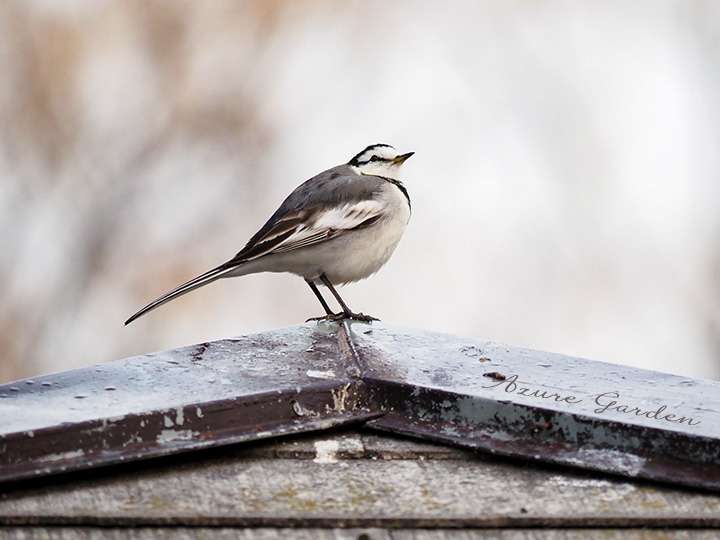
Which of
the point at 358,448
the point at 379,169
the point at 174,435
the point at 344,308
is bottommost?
the point at 344,308

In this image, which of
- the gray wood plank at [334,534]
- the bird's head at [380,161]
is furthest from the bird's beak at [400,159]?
the gray wood plank at [334,534]

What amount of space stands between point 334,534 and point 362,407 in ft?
2.30

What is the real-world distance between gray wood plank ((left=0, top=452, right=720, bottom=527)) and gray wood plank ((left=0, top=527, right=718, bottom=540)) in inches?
0.8

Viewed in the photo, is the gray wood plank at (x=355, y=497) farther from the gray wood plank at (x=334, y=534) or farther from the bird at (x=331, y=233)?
the bird at (x=331, y=233)

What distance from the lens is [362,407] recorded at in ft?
11.0

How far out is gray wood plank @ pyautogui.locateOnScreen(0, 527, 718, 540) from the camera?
103 inches

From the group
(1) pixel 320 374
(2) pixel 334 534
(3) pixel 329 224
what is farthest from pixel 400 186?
(2) pixel 334 534

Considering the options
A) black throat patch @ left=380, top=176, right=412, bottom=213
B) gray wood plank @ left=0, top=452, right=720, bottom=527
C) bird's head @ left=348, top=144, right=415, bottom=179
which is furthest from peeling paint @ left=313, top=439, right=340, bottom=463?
bird's head @ left=348, top=144, right=415, bottom=179

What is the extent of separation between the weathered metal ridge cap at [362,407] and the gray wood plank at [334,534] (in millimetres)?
217

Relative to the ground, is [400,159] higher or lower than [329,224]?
higher

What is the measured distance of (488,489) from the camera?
2947mm

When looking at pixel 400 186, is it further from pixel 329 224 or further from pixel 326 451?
pixel 326 451

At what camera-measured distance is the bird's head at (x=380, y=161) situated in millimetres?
7805

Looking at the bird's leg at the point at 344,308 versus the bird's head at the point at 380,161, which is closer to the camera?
the bird's leg at the point at 344,308
